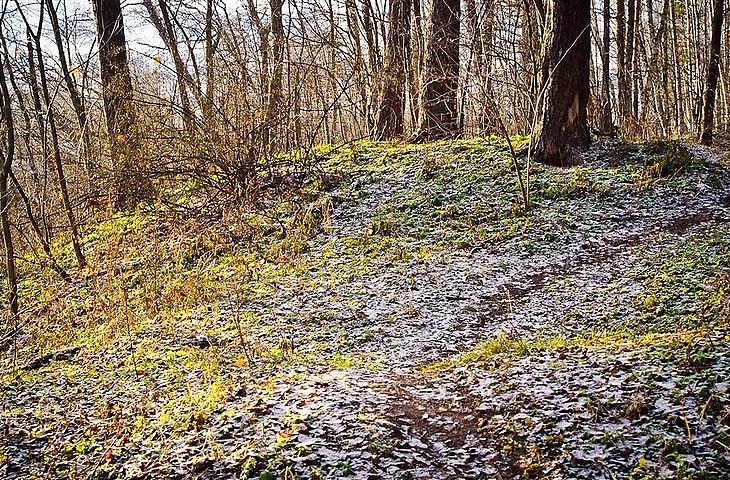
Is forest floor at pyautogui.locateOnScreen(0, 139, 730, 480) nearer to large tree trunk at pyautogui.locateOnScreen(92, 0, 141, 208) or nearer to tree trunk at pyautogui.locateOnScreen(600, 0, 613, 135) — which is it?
large tree trunk at pyautogui.locateOnScreen(92, 0, 141, 208)

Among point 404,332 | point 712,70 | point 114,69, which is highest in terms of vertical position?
point 114,69

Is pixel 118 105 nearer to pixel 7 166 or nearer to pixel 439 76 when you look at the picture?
pixel 7 166

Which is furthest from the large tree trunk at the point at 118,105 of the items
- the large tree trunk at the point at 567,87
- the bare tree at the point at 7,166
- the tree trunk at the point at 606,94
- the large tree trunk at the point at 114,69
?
the tree trunk at the point at 606,94

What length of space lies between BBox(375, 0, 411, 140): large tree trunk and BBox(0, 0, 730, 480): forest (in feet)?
0.21

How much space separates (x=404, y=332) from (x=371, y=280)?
131 cm

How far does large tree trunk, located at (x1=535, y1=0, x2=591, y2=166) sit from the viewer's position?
342 inches

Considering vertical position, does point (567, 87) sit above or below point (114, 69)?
below

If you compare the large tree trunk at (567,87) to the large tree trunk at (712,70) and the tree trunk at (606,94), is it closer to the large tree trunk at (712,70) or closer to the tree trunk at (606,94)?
the tree trunk at (606,94)

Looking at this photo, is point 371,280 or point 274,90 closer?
point 371,280

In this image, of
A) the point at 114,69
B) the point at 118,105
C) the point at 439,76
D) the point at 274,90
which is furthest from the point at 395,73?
the point at 114,69

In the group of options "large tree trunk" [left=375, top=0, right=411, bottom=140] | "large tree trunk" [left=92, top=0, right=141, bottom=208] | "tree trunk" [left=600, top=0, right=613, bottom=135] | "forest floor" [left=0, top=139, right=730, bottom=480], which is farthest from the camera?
"tree trunk" [left=600, top=0, right=613, bottom=135]

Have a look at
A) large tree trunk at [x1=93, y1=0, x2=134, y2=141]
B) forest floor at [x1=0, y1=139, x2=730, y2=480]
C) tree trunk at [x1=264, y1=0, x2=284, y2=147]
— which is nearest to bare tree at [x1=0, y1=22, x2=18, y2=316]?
Result: forest floor at [x1=0, y1=139, x2=730, y2=480]

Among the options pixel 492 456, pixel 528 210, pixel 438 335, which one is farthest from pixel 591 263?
pixel 492 456

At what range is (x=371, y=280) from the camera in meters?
6.75
